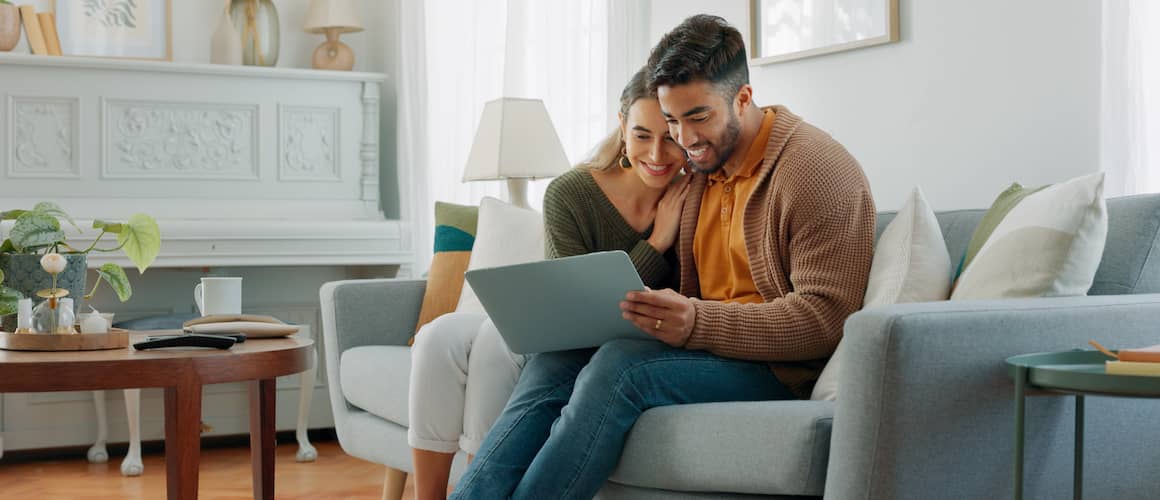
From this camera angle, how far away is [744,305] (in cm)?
202

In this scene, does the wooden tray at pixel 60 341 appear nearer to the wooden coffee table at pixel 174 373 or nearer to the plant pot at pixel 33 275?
the wooden coffee table at pixel 174 373

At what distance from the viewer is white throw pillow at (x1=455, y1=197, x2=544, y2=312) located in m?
3.04

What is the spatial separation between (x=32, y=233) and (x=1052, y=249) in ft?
6.20

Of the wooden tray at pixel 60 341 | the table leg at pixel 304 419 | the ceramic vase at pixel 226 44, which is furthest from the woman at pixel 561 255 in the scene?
the ceramic vase at pixel 226 44

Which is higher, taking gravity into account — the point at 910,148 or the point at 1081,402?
the point at 910,148

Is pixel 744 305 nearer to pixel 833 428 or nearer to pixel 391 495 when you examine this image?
pixel 833 428

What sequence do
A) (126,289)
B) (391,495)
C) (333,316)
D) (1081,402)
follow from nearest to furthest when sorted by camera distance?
(1081,402)
(126,289)
(391,495)
(333,316)

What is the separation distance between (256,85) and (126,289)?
77.5 inches

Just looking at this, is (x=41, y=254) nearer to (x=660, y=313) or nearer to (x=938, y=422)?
(x=660, y=313)

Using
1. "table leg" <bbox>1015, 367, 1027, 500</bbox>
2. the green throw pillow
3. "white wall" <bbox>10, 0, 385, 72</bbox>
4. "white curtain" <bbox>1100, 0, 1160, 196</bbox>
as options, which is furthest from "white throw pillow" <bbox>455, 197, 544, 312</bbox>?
"white wall" <bbox>10, 0, 385, 72</bbox>

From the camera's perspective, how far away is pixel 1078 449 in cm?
161

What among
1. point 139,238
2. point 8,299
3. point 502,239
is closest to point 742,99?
point 502,239

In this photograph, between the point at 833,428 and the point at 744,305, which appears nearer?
the point at 833,428

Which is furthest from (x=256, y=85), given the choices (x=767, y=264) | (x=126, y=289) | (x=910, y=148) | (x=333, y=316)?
(x=767, y=264)
